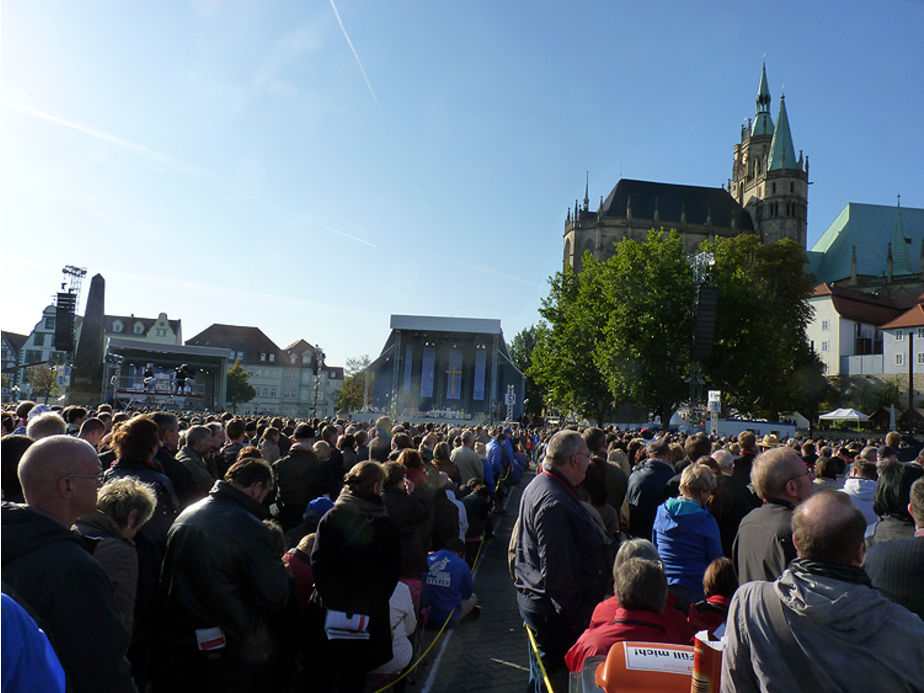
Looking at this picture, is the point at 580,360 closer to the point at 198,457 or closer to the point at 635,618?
the point at 198,457

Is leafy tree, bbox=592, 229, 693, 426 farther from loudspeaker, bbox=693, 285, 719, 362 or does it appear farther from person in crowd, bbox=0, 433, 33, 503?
person in crowd, bbox=0, 433, 33, 503

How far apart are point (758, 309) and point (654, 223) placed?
44.1 meters

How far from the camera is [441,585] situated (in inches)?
246

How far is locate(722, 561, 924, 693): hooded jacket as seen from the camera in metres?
2.01

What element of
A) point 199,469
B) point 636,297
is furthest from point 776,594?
point 636,297

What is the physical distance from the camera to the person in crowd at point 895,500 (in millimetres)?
4844

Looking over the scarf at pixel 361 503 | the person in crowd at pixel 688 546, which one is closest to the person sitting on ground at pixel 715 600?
the person in crowd at pixel 688 546

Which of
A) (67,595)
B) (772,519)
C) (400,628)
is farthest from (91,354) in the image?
(772,519)

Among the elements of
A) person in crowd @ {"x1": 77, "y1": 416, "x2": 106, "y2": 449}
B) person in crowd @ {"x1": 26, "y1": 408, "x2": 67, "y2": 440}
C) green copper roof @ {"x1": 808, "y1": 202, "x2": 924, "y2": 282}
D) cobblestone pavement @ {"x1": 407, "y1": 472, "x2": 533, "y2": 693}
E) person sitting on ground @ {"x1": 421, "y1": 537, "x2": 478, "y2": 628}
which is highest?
green copper roof @ {"x1": 808, "y1": 202, "x2": 924, "y2": 282}

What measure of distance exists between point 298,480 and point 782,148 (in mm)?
86838

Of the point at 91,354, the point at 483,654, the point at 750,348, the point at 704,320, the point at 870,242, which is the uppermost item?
the point at 870,242

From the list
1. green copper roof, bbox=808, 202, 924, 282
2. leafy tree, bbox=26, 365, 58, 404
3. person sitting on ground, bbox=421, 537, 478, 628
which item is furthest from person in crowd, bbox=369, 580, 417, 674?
green copper roof, bbox=808, 202, 924, 282

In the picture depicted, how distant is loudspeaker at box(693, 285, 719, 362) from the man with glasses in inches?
878

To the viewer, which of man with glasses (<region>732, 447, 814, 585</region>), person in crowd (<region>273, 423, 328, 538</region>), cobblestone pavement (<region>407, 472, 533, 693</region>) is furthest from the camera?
person in crowd (<region>273, 423, 328, 538</region>)
